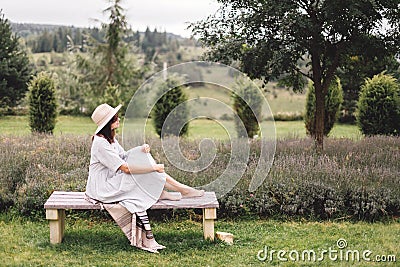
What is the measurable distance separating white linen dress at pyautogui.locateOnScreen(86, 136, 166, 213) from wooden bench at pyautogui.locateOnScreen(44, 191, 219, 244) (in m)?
0.11

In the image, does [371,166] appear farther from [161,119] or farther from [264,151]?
[161,119]

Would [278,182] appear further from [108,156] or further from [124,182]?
[108,156]

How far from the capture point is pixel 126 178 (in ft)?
17.0

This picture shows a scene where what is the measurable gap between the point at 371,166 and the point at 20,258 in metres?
4.87

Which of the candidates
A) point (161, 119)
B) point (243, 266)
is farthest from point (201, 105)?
point (161, 119)

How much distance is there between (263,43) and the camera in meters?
8.28

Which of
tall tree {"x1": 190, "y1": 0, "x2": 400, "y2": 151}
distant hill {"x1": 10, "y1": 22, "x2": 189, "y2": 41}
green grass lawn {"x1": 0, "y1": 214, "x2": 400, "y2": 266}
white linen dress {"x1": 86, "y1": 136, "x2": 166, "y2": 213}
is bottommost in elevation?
green grass lawn {"x1": 0, "y1": 214, "x2": 400, "y2": 266}

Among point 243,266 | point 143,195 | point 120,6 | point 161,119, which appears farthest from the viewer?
point 120,6

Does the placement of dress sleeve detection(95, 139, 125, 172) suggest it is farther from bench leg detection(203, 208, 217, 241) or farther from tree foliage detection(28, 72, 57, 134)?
tree foliage detection(28, 72, 57, 134)

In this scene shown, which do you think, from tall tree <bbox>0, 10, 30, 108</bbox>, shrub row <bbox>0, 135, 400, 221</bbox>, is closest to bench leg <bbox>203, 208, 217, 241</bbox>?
shrub row <bbox>0, 135, 400, 221</bbox>

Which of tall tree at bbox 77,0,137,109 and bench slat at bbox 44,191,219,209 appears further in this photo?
tall tree at bbox 77,0,137,109

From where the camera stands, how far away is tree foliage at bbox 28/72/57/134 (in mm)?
12648

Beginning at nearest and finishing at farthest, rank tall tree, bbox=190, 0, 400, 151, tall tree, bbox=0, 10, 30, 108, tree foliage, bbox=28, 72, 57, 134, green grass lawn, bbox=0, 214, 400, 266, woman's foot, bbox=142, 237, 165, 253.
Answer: green grass lawn, bbox=0, 214, 400, 266 < woman's foot, bbox=142, 237, 165, 253 < tall tree, bbox=190, 0, 400, 151 < tree foliage, bbox=28, 72, 57, 134 < tall tree, bbox=0, 10, 30, 108

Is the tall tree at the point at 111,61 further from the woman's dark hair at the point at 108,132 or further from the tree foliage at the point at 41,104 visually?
the woman's dark hair at the point at 108,132
